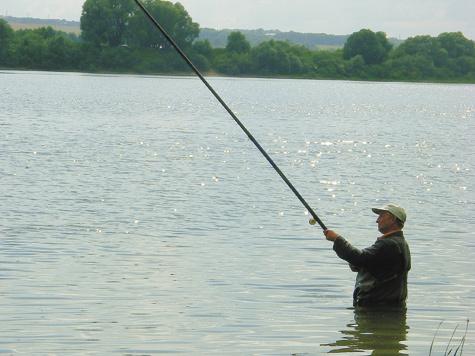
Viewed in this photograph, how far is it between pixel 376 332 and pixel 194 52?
476ft

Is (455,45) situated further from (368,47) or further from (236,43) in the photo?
(236,43)

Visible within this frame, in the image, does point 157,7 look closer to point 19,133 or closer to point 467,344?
point 19,133

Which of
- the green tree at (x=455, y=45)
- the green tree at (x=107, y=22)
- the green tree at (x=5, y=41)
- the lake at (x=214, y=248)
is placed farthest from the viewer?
the green tree at (x=455, y=45)

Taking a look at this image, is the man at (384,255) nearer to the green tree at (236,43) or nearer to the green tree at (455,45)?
the green tree at (236,43)

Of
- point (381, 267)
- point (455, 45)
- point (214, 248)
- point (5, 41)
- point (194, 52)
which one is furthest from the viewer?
point (455, 45)

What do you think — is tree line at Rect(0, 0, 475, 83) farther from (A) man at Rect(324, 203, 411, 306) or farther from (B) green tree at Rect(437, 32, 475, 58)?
(A) man at Rect(324, 203, 411, 306)

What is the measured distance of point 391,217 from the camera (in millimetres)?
8562

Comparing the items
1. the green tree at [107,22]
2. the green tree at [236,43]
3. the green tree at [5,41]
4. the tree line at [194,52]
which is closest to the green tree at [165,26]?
the tree line at [194,52]

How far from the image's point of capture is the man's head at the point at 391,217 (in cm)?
851

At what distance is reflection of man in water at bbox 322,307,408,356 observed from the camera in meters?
8.54

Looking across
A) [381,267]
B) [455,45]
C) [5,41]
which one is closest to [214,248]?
[381,267]

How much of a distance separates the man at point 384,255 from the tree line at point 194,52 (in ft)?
443

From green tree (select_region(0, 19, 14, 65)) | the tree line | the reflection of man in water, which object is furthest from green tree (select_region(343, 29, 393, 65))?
the reflection of man in water

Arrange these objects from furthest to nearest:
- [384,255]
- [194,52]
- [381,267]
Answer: [194,52] < [381,267] < [384,255]
